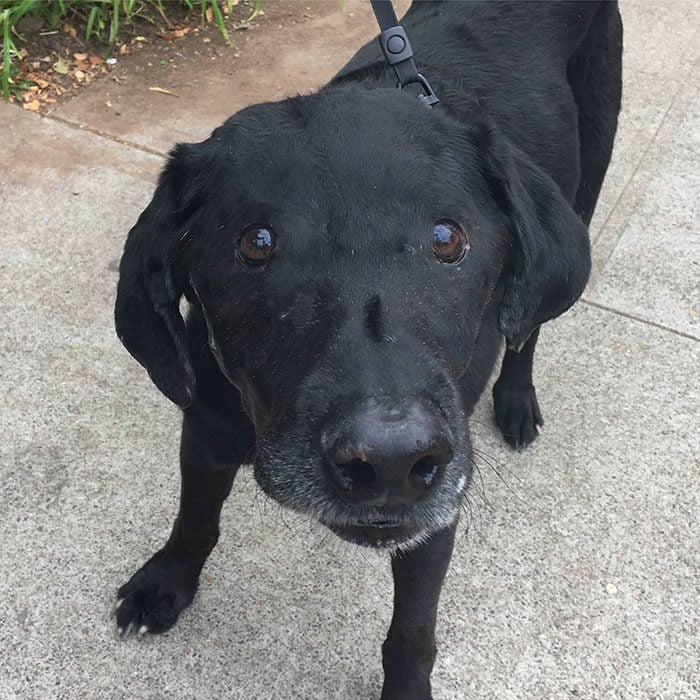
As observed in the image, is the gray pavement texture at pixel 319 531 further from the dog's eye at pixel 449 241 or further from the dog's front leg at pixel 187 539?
the dog's eye at pixel 449 241

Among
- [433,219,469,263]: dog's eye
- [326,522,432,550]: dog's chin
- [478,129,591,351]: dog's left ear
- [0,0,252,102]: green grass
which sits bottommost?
[0,0,252,102]: green grass

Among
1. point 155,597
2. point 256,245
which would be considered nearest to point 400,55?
point 256,245

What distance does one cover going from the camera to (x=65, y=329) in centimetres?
369

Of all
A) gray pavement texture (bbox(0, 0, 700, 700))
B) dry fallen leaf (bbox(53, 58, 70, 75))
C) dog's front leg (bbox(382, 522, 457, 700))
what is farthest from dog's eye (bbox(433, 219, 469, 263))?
dry fallen leaf (bbox(53, 58, 70, 75))

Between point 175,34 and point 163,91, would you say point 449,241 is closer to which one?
point 163,91

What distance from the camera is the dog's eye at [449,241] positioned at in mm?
1976

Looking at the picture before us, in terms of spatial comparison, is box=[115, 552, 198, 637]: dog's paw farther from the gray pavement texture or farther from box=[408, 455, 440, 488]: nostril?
box=[408, 455, 440, 488]: nostril

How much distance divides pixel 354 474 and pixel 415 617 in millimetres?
941

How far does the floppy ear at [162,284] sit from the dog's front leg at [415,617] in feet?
2.51

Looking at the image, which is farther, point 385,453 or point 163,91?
point 163,91

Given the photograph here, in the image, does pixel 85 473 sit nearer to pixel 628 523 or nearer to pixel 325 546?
pixel 325 546

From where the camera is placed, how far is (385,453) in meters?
1.56

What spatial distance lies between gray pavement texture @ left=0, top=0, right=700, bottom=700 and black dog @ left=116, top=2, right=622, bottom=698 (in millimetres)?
210

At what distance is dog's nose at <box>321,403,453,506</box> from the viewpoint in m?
1.57
